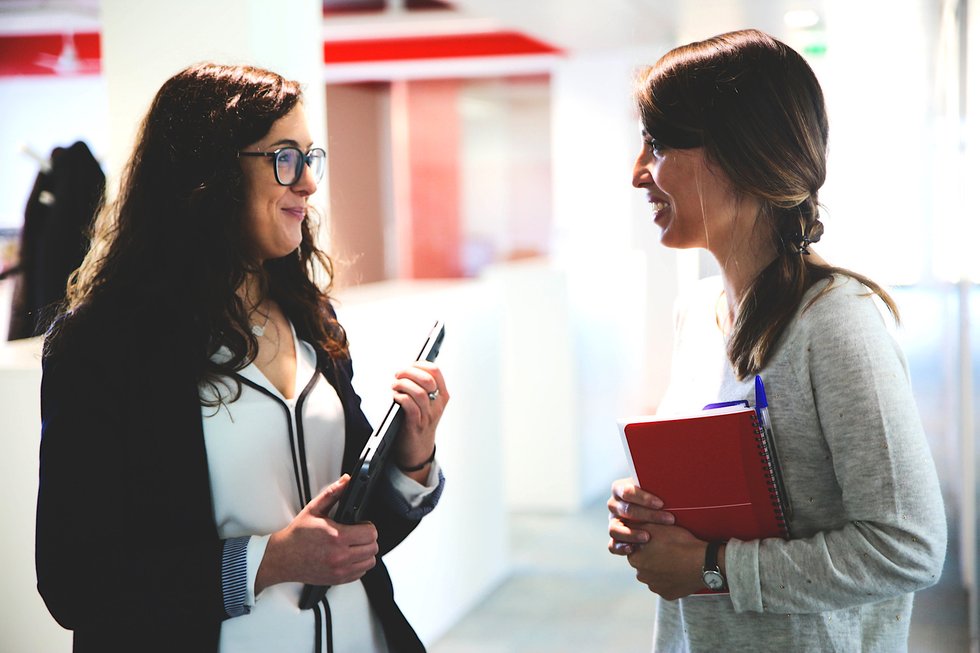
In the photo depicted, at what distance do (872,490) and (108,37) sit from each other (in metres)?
2.35

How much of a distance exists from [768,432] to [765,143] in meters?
0.40

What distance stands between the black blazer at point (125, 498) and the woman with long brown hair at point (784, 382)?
621 millimetres

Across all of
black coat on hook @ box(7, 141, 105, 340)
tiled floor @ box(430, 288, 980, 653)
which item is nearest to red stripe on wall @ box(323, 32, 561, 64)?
tiled floor @ box(430, 288, 980, 653)

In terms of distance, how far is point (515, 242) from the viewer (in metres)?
12.5

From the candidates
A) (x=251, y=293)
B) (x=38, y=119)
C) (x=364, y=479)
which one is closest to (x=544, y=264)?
(x=251, y=293)

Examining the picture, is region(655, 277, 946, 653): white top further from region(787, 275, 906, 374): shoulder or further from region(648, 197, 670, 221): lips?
region(648, 197, 670, 221): lips

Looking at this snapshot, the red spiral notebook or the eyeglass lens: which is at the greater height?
the eyeglass lens

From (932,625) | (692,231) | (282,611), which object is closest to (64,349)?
(282,611)

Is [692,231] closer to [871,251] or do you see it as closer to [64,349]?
[64,349]

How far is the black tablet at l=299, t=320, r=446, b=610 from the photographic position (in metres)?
1.39

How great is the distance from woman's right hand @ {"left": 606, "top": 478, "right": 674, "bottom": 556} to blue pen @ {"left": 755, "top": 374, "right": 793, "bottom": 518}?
0.16 metres

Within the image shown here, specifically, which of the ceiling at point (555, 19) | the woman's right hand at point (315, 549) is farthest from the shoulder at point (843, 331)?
the ceiling at point (555, 19)

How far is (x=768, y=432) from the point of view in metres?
1.29

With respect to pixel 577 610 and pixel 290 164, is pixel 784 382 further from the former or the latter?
pixel 577 610
